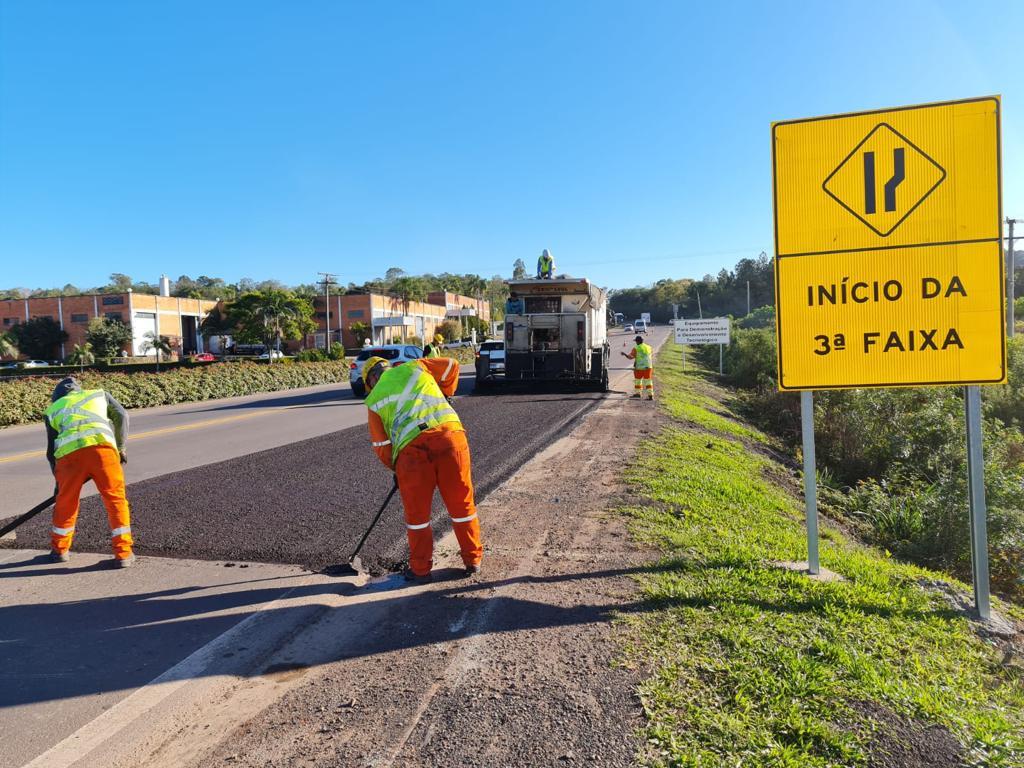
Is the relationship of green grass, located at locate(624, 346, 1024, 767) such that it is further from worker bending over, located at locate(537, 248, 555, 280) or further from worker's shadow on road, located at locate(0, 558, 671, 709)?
worker bending over, located at locate(537, 248, 555, 280)

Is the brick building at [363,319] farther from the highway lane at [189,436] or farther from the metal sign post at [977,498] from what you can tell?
the metal sign post at [977,498]

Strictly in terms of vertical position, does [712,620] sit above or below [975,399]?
below

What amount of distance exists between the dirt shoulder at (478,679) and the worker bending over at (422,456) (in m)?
0.26

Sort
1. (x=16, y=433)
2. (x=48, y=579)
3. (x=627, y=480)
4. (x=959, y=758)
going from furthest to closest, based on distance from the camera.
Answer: (x=16, y=433)
(x=627, y=480)
(x=48, y=579)
(x=959, y=758)

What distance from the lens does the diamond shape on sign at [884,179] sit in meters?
4.34

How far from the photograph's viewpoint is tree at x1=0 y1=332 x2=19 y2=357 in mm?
49653

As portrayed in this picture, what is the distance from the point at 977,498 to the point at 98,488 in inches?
245

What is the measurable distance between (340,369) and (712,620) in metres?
32.5

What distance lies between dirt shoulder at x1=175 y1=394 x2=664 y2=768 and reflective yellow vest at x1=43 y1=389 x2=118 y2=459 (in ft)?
8.58

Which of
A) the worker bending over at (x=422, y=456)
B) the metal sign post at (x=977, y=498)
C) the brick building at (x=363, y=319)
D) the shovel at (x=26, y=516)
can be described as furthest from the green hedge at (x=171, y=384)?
the brick building at (x=363, y=319)

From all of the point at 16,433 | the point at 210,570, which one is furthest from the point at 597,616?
the point at 16,433

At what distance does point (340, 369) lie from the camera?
1369 inches

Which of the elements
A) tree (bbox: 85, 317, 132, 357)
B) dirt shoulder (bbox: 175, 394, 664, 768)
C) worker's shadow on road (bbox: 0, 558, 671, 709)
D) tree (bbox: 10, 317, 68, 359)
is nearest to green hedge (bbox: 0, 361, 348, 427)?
worker's shadow on road (bbox: 0, 558, 671, 709)

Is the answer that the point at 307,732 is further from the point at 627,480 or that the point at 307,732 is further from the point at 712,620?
the point at 627,480
